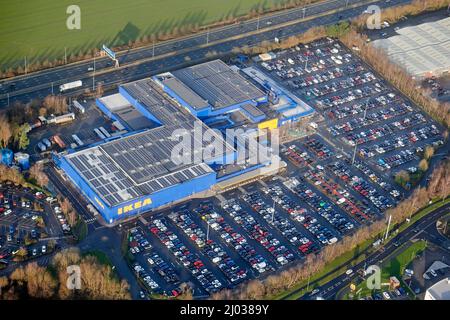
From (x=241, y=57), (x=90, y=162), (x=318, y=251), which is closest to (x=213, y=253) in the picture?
(x=318, y=251)

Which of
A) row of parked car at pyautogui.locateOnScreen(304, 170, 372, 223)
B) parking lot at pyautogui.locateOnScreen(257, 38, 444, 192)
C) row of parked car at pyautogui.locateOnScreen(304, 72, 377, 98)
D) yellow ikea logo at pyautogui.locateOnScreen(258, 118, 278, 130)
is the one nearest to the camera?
row of parked car at pyautogui.locateOnScreen(304, 170, 372, 223)

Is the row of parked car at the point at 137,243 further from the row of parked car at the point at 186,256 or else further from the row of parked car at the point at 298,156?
the row of parked car at the point at 298,156

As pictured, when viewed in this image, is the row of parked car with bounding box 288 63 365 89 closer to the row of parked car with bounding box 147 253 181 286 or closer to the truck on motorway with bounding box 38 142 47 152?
the truck on motorway with bounding box 38 142 47 152

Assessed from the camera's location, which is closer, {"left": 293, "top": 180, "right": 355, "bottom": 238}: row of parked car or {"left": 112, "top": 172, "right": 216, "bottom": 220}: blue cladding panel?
{"left": 112, "top": 172, "right": 216, "bottom": 220}: blue cladding panel

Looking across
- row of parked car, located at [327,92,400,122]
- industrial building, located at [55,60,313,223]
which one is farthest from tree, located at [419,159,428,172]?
industrial building, located at [55,60,313,223]

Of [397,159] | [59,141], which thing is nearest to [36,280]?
[59,141]

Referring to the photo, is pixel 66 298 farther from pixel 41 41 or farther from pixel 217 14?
pixel 217 14

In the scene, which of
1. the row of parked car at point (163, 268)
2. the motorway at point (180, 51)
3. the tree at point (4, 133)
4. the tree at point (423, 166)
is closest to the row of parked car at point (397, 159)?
the tree at point (423, 166)
